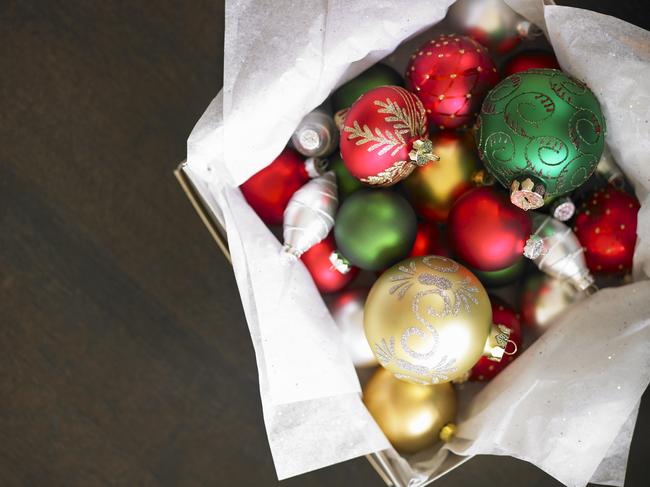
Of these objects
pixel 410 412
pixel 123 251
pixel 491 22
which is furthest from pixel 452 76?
pixel 123 251

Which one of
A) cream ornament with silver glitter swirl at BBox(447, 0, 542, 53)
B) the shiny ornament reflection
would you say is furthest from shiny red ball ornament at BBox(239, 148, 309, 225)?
cream ornament with silver glitter swirl at BBox(447, 0, 542, 53)

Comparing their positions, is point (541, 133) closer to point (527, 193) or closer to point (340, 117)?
point (527, 193)

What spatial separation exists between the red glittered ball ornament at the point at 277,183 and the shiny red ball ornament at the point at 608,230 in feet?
0.90

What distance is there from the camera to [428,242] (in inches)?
23.8

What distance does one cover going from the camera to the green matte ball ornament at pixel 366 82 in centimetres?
59

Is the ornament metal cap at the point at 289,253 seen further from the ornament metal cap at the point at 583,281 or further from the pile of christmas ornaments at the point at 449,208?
the ornament metal cap at the point at 583,281

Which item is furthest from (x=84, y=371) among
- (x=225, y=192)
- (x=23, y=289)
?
(x=225, y=192)

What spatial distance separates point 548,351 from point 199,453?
1.42 feet

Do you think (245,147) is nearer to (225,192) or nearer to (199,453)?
(225,192)

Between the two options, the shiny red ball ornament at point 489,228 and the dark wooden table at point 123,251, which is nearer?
the shiny red ball ornament at point 489,228

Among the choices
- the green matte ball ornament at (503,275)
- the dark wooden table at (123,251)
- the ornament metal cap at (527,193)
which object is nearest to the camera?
the ornament metal cap at (527,193)

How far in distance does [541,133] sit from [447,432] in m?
0.30

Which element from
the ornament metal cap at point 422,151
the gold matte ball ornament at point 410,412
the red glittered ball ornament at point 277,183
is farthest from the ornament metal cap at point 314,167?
the gold matte ball ornament at point 410,412

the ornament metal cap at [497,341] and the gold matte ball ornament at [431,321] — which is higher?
the gold matte ball ornament at [431,321]
